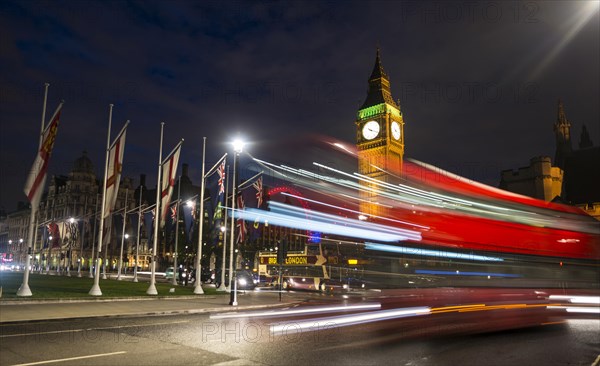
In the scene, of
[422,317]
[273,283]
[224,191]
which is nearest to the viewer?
[422,317]

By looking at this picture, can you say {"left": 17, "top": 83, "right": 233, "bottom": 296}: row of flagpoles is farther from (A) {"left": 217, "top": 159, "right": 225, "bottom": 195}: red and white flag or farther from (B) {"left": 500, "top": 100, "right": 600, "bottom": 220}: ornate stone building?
(B) {"left": 500, "top": 100, "right": 600, "bottom": 220}: ornate stone building

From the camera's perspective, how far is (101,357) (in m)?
8.88

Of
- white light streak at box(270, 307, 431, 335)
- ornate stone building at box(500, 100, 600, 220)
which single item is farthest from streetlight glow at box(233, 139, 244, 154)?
ornate stone building at box(500, 100, 600, 220)

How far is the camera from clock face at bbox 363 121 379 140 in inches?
5453

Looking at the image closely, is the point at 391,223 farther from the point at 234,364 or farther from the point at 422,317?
the point at 234,364

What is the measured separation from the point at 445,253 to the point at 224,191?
553 inches

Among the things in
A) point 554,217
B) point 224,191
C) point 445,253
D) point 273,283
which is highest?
point 224,191

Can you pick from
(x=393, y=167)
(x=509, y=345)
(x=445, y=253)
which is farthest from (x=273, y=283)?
(x=393, y=167)

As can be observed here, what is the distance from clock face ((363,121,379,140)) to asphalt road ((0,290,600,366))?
410 feet

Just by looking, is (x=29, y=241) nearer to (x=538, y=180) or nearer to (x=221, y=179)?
(x=221, y=179)

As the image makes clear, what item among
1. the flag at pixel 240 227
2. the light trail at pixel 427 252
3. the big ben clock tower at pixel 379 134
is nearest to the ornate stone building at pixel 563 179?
the big ben clock tower at pixel 379 134

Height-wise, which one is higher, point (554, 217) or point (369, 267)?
point (554, 217)

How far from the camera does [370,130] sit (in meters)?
140

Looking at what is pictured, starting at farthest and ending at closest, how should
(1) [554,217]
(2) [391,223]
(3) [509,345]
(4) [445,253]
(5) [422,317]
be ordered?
(2) [391,223] → (4) [445,253] → (1) [554,217] → (5) [422,317] → (3) [509,345]
